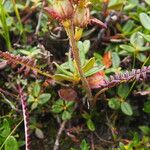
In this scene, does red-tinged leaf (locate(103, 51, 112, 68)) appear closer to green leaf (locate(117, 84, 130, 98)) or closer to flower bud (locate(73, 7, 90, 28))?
green leaf (locate(117, 84, 130, 98))

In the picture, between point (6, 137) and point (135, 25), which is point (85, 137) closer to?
point (6, 137)

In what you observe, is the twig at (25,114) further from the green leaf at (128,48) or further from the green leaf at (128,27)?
the green leaf at (128,27)

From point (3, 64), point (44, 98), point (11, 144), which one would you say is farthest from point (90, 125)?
point (3, 64)

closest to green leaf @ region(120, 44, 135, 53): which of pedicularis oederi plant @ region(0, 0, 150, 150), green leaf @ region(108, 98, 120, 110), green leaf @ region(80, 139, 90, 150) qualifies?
pedicularis oederi plant @ region(0, 0, 150, 150)

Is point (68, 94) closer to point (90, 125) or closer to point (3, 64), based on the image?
point (90, 125)

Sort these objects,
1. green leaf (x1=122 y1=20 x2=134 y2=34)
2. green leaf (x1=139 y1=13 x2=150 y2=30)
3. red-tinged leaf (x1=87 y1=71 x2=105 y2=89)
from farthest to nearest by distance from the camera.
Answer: green leaf (x1=122 y1=20 x2=134 y2=34), green leaf (x1=139 y1=13 x2=150 y2=30), red-tinged leaf (x1=87 y1=71 x2=105 y2=89)

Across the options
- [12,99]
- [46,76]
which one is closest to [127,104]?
[46,76]
